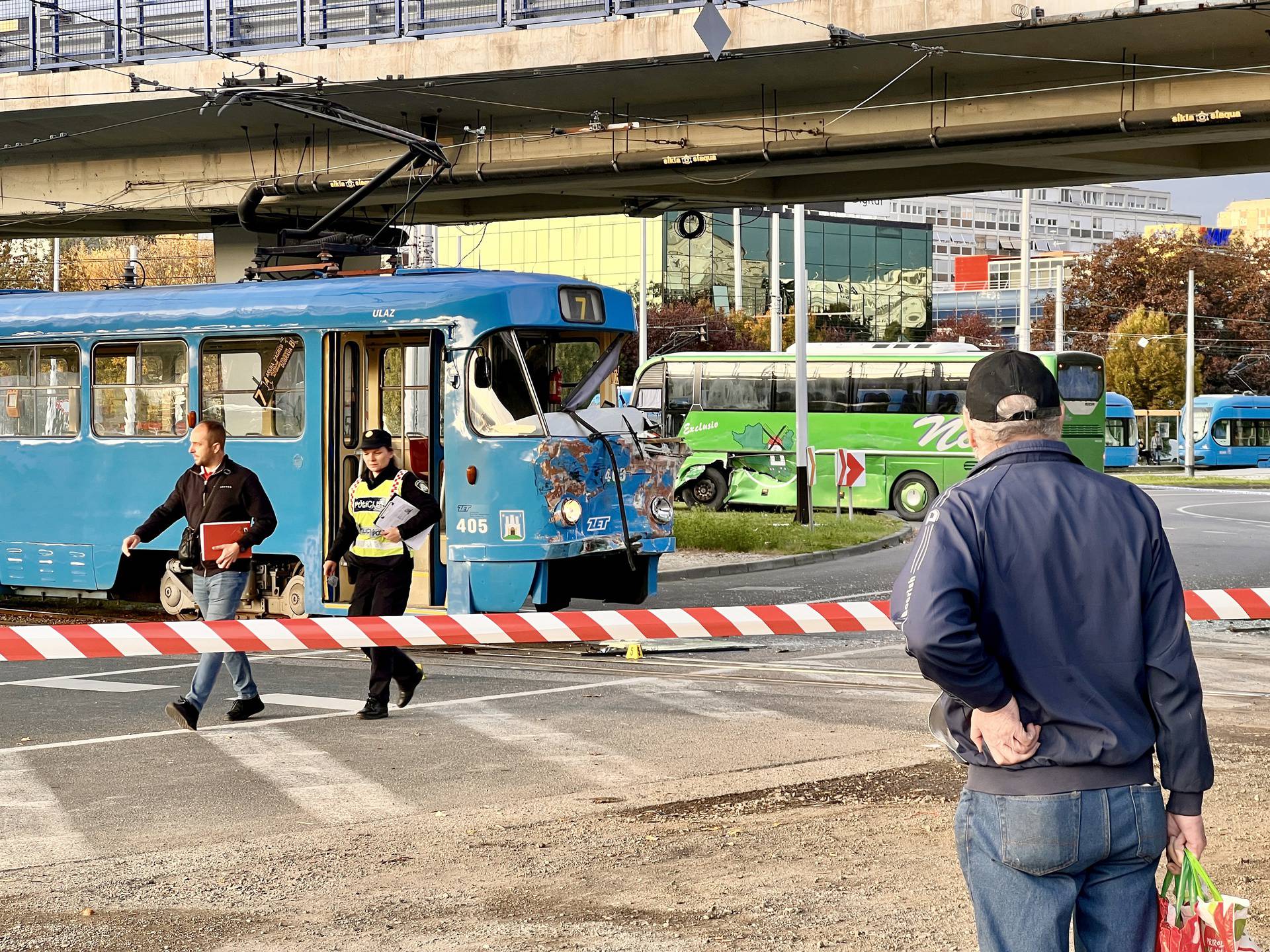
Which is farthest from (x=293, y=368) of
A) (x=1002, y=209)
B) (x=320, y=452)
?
(x=1002, y=209)

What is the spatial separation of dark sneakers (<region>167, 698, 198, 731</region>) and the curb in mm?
10259

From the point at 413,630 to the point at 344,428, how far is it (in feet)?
21.8

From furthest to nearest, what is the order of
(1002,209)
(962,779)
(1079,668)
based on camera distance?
1. (1002,209)
2. (962,779)
3. (1079,668)

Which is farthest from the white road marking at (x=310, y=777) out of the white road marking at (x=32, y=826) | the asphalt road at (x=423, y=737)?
the white road marking at (x=32, y=826)

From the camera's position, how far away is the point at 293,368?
584 inches

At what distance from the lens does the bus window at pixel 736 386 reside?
36.2 meters

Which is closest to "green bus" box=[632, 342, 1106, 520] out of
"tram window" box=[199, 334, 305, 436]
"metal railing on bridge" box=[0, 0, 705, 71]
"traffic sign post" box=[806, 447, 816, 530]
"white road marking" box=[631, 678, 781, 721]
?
"traffic sign post" box=[806, 447, 816, 530]

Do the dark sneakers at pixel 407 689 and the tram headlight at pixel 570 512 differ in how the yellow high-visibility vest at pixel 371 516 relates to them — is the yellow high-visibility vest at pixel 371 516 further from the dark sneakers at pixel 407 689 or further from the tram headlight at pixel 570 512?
the tram headlight at pixel 570 512

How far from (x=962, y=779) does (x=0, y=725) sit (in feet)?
18.9

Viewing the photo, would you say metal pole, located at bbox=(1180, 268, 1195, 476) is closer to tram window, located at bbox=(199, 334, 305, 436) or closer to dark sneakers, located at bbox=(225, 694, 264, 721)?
tram window, located at bbox=(199, 334, 305, 436)

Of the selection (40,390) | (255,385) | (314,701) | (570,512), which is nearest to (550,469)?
(570,512)

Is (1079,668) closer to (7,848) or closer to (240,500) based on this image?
(7,848)

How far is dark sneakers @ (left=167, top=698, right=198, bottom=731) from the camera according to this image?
9750mm

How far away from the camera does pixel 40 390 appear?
649 inches
